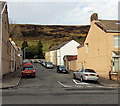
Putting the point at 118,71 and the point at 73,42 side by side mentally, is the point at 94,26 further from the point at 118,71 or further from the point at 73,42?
the point at 73,42

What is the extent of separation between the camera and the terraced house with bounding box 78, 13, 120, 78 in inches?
971

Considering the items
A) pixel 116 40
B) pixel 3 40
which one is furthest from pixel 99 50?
pixel 3 40

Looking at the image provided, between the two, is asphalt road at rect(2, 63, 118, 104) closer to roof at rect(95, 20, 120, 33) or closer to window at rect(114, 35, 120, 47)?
window at rect(114, 35, 120, 47)

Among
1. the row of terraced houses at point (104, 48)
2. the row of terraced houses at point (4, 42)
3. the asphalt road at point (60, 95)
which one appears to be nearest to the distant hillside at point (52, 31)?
the row of terraced houses at point (4, 42)

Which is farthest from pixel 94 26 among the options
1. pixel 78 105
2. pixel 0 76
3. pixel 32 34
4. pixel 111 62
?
pixel 32 34

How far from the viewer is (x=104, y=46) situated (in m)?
25.5

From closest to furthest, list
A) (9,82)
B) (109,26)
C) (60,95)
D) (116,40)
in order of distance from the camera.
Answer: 1. (60,95)
2. (9,82)
3. (116,40)
4. (109,26)

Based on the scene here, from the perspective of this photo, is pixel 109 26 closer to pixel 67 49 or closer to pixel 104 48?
pixel 104 48

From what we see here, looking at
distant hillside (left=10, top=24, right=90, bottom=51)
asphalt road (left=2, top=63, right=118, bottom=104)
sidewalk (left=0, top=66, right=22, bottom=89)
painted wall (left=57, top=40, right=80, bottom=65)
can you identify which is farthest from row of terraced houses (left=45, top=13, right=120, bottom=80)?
distant hillside (left=10, top=24, right=90, bottom=51)

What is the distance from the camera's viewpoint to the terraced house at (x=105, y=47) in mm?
24656

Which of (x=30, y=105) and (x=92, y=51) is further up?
(x=92, y=51)

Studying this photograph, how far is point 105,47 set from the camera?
2523 cm

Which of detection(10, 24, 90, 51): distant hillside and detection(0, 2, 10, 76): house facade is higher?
detection(10, 24, 90, 51): distant hillside

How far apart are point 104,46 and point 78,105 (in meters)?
17.1
